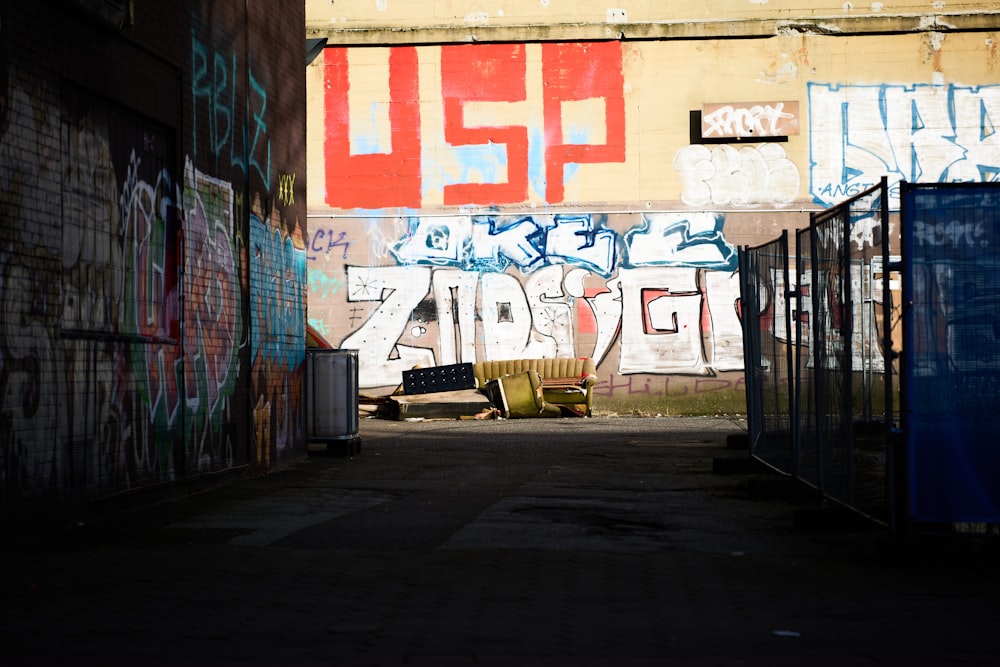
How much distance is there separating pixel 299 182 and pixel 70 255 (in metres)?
6.38

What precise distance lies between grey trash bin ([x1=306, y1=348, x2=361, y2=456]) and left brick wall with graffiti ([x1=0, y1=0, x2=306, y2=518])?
Result: 425 mm

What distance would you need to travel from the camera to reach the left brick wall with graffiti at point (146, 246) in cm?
884

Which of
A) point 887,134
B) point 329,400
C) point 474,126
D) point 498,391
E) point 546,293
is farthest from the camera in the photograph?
point 474,126

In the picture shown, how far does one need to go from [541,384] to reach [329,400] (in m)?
10.5

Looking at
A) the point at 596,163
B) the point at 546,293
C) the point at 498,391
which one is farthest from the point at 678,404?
the point at 596,163

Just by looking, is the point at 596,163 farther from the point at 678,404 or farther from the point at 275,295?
the point at 275,295

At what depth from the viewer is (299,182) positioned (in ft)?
51.8

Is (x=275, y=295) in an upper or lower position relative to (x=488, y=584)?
upper

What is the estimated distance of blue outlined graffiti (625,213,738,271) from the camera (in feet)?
88.7

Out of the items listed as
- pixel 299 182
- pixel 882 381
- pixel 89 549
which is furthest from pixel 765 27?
pixel 89 549

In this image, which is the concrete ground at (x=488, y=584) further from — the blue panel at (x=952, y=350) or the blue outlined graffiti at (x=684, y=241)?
the blue outlined graffiti at (x=684, y=241)

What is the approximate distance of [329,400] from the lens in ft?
52.9

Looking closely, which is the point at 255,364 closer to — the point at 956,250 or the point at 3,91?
the point at 3,91

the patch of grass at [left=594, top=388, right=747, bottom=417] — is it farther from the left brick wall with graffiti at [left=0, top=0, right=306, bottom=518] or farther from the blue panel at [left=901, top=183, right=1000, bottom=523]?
the blue panel at [left=901, top=183, right=1000, bottom=523]
